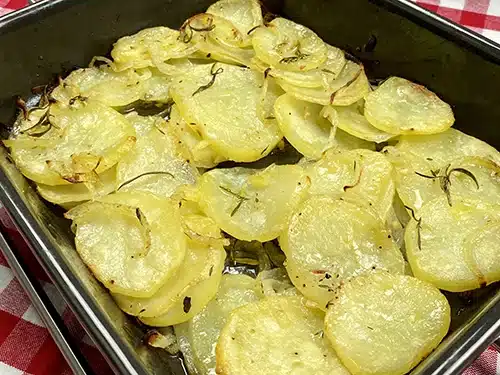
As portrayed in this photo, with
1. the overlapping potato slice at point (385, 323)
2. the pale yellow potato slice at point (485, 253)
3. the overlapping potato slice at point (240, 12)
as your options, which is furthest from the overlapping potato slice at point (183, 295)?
the overlapping potato slice at point (240, 12)

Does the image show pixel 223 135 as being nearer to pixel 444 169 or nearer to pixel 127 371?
pixel 444 169

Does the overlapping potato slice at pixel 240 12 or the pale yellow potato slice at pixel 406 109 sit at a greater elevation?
the overlapping potato slice at pixel 240 12

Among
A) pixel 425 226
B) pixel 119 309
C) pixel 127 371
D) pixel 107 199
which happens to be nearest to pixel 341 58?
pixel 425 226

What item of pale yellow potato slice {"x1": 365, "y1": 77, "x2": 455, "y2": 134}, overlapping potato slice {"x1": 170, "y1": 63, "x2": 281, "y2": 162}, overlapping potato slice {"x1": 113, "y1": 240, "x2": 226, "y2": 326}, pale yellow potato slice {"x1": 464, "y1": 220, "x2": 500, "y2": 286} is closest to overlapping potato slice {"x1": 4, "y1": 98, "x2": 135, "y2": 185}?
overlapping potato slice {"x1": 170, "y1": 63, "x2": 281, "y2": 162}

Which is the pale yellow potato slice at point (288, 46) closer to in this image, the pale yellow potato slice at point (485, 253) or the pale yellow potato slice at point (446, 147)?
the pale yellow potato slice at point (446, 147)


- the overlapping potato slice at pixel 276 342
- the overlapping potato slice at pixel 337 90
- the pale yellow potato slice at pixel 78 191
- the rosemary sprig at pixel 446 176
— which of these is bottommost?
the overlapping potato slice at pixel 276 342

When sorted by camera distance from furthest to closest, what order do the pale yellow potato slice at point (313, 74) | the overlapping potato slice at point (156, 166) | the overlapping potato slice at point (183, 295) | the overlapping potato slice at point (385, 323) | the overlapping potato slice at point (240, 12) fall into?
1. the overlapping potato slice at point (240, 12)
2. the pale yellow potato slice at point (313, 74)
3. the overlapping potato slice at point (156, 166)
4. the overlapping potato slice at point (183, 295)
5. the overlapping potato slice at point (385, 323)
